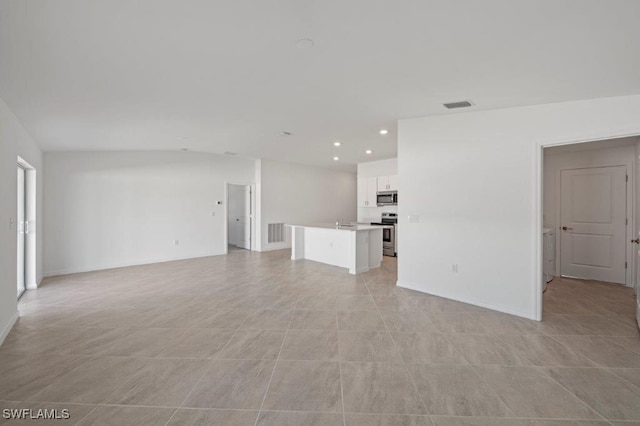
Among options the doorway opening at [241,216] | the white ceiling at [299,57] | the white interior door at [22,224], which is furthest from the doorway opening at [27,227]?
the doorway opening at [241,216]

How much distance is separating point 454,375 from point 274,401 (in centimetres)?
141

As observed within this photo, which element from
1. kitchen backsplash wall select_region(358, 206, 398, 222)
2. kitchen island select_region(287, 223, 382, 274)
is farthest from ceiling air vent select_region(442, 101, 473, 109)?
kitchen backsplash wall select_region(358, 206, 398, 222)

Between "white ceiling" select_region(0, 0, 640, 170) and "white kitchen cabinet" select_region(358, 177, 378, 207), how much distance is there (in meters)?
4.16

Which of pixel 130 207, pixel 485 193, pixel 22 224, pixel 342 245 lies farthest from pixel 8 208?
pixel 485 193

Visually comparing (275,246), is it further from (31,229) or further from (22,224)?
(22,224)

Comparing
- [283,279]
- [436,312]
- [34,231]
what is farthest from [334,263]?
[34,231]

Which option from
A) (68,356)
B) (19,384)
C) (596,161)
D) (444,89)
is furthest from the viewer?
(596,161)

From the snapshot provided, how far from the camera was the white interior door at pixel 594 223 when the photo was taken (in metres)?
4.82

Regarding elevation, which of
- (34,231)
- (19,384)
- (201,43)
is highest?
(201,43)

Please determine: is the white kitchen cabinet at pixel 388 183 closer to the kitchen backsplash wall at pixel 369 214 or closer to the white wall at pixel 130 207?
the kitchen backsplash wall at pixel 369 214

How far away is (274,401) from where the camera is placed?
6.44ft

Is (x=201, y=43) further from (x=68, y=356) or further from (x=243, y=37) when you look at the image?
(x=68, y=356)

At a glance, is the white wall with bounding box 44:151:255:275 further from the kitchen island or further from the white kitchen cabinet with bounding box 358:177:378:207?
the white kitchen cabinet with bounding box 358:177:378:207

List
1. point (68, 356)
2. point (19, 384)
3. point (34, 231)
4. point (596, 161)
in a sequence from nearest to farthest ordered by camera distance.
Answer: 1. point (19, 384)
2. point (68, 356)
3. point (34, 231)
4. point (596, 161)
